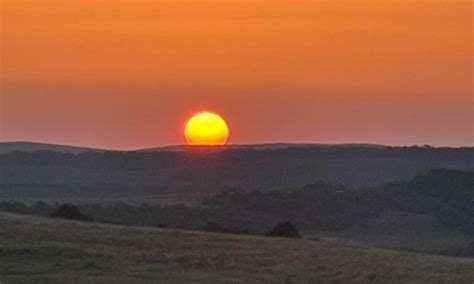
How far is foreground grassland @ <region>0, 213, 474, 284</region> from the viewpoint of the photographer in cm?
3572

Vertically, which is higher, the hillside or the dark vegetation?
the hillside

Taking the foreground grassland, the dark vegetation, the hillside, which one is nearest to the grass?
the dark vegetation

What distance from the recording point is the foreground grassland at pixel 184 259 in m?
35.7

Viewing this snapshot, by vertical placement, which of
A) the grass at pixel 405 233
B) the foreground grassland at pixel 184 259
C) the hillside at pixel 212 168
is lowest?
the foreground grassland at pixel 184 259

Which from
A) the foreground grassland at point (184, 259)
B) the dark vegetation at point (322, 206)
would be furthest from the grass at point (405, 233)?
the foreground grassland at point (184, 259)

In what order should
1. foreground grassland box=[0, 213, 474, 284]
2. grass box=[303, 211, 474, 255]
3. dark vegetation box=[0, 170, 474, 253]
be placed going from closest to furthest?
foreground grassland box=[0, 213, 474, 284] < grass box=[303, 211, 474, 255] < dark vegetation box=[0, 170, 474, 253]

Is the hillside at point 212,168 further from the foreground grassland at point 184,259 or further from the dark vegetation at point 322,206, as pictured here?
the foreground grassland at point 184,259

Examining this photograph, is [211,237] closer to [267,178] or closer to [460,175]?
[460,175]

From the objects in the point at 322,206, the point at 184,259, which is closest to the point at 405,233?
the point at 322,206

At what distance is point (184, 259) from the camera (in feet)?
128

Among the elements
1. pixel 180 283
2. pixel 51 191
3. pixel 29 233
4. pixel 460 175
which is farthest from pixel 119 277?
pixel 51 191

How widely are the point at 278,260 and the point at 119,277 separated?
6.23 meters

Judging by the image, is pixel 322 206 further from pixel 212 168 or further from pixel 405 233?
pixel 212 168

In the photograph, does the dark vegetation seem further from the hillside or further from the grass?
the hillside
